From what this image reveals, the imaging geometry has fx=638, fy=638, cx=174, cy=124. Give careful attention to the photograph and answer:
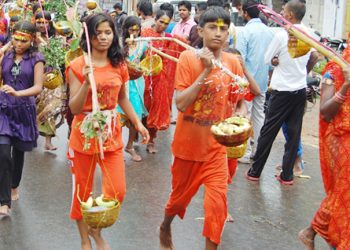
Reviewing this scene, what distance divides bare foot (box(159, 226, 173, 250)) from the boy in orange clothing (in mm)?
323

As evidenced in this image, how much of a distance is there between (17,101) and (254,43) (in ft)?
10.8

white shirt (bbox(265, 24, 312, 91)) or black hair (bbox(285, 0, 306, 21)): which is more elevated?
black hair (bbox(285, 0, 306, 21))

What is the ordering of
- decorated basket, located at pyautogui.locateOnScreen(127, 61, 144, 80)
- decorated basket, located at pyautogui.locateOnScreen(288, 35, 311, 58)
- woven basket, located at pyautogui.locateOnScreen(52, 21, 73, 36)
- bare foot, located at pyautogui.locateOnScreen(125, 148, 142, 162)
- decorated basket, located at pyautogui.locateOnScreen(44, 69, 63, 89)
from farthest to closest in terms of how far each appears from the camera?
bare foot, located at pyautogui.locateOnScreen(125, 148, 142, 162)
decorated basket, located at pyautogui.locateOnScreen(44, 69, 63, 89)
decorated basket, located at pyautogui.locateOnScreen(127, 61, 144, 80)
woven basket, located at pyautogui.locateOnScreen(52, 21, 73, 36)
decorated basket, located at pyautogui.locateOnScreen(288, 35, 311, 58)

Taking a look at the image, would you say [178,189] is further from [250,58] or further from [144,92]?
[144,92]

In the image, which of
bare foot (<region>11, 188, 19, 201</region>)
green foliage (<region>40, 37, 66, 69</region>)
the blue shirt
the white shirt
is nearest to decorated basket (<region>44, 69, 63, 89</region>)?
green foliage (<region>40, 37, 66, 69</region>)

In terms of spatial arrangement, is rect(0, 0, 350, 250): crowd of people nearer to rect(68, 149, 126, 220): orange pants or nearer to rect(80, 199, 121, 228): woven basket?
rect(68, 149, 126, 220): orange pants

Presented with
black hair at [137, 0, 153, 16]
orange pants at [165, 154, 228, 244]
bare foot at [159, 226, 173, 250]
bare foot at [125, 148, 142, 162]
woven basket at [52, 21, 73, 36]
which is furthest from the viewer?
black hair at [137, 0, 153, 16]

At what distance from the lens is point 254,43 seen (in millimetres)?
7891

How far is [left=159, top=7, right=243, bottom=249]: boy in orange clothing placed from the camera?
14.2 ft

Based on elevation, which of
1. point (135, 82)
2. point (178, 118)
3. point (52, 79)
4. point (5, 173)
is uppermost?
point (178, 118)

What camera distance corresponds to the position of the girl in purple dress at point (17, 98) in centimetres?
561

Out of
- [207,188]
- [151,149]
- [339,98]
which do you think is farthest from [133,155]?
[339,98]

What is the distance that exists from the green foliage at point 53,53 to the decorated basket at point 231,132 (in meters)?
3.48

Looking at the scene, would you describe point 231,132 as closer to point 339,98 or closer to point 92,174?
point 339,98
